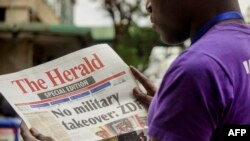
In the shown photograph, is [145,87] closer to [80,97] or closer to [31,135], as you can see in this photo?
[80,97]

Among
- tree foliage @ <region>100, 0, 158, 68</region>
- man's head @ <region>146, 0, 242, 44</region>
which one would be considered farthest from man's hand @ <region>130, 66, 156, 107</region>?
tree foliage @ <region>100, 0, 158, 68</region>

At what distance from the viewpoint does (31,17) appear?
10656 mm

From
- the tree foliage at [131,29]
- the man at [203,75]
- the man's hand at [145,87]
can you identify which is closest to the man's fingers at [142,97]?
the man's hand at [145,87]

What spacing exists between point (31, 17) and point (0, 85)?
9251mm

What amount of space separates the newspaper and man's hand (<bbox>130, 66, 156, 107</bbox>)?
15 mm

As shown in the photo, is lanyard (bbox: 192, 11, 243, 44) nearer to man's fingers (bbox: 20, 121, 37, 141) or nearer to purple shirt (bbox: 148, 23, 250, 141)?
purple shirt (bbox: 148, 23, 250, 141)

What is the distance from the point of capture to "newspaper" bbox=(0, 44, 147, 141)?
153cm

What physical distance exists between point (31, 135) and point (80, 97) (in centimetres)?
22

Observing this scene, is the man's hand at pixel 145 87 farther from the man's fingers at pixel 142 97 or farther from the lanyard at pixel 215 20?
the lanyard at pixel 215 20

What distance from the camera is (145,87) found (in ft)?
5.36

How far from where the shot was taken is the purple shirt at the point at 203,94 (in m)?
1.03

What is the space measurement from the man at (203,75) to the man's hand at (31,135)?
38cm

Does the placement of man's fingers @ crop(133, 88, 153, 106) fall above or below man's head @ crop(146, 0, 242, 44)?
below

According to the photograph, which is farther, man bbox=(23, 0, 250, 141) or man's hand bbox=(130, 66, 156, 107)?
man's hand bbox=(130, 66, 156, 107)
